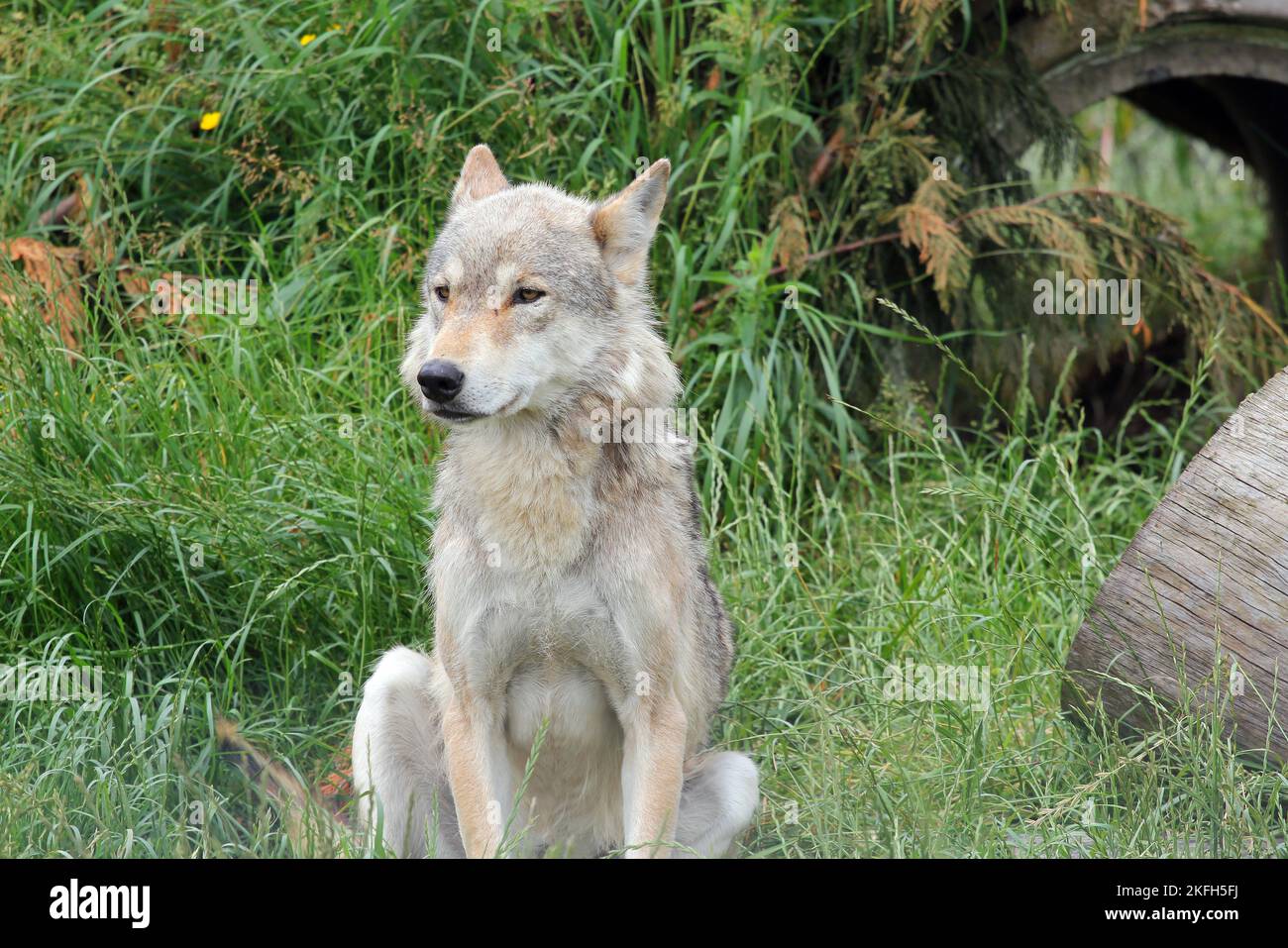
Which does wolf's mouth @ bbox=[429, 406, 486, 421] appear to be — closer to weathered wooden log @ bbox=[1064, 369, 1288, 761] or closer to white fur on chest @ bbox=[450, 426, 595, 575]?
white fur on chest @ bbox=[450, 426, 595, 575]

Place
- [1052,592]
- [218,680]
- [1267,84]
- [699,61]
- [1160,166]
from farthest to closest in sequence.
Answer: [1160,166] → [1267,84] → [699,61] → [1052,592] → [218,680]

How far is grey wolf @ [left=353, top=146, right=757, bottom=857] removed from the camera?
3902 mm

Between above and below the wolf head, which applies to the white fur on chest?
below

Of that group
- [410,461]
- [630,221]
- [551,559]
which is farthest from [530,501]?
[410,461]

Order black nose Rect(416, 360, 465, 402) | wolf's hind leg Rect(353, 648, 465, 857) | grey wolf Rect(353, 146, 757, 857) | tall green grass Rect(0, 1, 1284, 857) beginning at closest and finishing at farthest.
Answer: black nose Rect(416, 360, 465, 402), grey wolf Rect(353, 146, 757, 857), wolf's hind leg Rect(353, 648, 465, 857), tall green grass Rect(0, 1, 1284, 857)

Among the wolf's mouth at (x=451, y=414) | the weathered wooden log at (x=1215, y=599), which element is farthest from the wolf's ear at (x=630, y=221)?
the weathered wooden log at (x=1215, y=599)

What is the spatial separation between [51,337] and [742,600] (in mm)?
2853

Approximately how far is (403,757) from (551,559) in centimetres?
89

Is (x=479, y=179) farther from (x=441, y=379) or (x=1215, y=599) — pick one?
(x=1215, y=599)

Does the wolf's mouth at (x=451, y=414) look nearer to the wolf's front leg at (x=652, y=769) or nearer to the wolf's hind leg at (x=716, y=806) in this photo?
the wolf's front leg at (x=652, y=769)

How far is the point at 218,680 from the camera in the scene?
4992 millimetres

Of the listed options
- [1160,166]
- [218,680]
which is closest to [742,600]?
[218,680]

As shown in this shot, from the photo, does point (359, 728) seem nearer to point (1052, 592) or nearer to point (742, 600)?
point (742, 600)

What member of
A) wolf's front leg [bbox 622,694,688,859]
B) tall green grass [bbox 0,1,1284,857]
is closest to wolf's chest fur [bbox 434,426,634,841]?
wolf's front leg [bbox 622,694,688,859]
